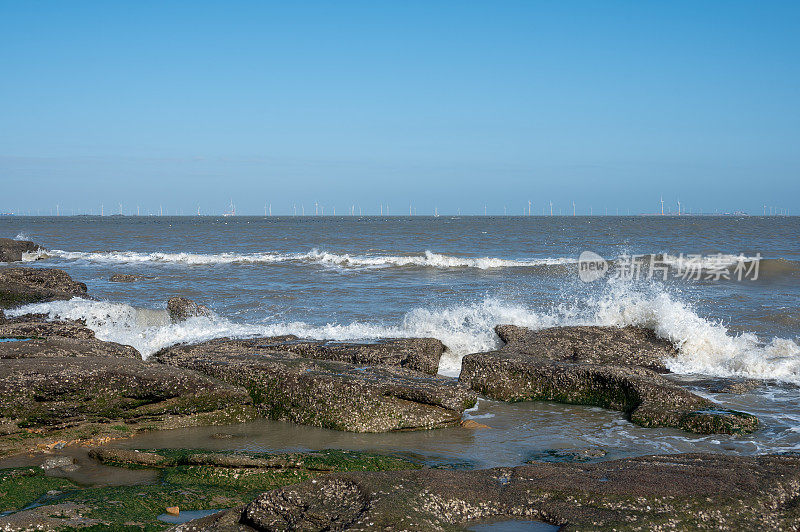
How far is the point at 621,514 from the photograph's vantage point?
12.4 feet

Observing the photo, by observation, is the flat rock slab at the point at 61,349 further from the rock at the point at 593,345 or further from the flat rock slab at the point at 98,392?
the rock at the point at 593,345

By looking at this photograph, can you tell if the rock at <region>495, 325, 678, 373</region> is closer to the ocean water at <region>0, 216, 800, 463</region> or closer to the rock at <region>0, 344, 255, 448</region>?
the ocean water at <region>0, 216, 800, 463</region>

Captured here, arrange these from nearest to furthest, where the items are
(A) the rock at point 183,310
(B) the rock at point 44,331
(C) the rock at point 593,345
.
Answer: (C) the rock at point 593,345 → (B) the rock at point 44,331 → (A) the rock at point 183,310

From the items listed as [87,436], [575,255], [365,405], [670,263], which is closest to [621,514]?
[365,405]

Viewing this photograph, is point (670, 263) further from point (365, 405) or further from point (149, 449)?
point (149, 449)

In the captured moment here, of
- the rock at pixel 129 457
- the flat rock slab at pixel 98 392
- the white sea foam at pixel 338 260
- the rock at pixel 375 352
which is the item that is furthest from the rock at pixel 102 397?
the white sea foam at pixel 338 260

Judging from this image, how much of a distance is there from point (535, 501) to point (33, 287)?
554 inches

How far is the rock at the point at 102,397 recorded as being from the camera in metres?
6.18

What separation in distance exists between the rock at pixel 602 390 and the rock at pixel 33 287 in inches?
406

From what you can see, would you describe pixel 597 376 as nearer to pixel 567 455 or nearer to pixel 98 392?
pixel 567 455

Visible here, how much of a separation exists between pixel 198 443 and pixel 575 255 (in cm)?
3220

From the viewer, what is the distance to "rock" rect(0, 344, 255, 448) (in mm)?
6184

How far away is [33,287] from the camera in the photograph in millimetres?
14750

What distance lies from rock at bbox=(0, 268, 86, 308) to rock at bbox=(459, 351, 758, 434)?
1030cm
